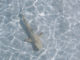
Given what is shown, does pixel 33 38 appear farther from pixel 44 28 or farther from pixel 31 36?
pixel 44 28

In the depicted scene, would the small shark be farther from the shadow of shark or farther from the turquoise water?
the turquoise water

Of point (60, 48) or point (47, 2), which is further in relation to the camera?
point (47, 2)

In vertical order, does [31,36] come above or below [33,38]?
above

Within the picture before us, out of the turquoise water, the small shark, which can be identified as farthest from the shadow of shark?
the turquoise water

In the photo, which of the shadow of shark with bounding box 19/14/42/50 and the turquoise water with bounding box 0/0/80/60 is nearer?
the shadow of shark with bounding box 19/14/42/50

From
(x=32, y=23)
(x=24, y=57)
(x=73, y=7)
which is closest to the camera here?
(x=24, y=57)

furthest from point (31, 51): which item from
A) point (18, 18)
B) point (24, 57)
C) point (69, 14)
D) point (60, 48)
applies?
point (69, 14)

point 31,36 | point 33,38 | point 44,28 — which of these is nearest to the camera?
point 33,38

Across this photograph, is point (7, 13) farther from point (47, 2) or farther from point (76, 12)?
point (76, 12)

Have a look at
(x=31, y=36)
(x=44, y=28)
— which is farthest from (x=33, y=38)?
(x=44, y=28)

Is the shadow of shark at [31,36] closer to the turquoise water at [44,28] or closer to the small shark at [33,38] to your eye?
the small shark at [33,38]

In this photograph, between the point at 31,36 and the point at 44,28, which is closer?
the point at 31,36
